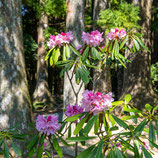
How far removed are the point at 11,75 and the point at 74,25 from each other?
1980mm

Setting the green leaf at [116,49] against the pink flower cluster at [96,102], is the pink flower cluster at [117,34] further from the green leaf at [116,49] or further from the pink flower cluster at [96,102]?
the pink flower cluster at [96,102]

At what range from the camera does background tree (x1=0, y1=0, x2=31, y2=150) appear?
2.07 meters

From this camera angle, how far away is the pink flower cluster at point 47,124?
1.21 meters

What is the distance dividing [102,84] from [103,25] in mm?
1523

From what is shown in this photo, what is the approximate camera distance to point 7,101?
207cm

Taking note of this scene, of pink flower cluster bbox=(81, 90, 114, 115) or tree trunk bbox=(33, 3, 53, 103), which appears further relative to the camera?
tree trunk bbox=(33, 3, 53, 103)

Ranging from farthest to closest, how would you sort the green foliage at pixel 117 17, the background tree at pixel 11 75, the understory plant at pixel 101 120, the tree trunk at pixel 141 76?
the tree trunk at pixel 141 76 → the green foliage at pixel 117 17 → the background tree at pixel 11 75 → the understory plant at pixel 101 120

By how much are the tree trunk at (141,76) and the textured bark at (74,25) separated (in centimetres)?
233

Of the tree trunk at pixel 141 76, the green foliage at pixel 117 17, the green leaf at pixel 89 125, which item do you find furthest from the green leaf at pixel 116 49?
the tree trunk at pixel 141 76

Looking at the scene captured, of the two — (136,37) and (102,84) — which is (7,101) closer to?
(136,37)

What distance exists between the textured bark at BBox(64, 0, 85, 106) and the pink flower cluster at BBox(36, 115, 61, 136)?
89.6 inches

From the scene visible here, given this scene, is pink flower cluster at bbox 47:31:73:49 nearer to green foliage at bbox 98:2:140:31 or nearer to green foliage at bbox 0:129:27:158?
green foliage at bbox 0:129:27:158

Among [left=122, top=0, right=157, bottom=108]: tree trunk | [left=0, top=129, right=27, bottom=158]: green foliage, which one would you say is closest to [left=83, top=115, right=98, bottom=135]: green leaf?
[left=0, top=129, right=27, bottom=158]: green foliage

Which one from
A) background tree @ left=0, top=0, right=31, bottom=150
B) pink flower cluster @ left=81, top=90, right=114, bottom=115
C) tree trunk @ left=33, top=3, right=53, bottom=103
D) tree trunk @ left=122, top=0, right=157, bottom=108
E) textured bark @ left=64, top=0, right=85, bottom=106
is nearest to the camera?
pink flower cluster @ left=81, top=90, right=114, bottom=115
